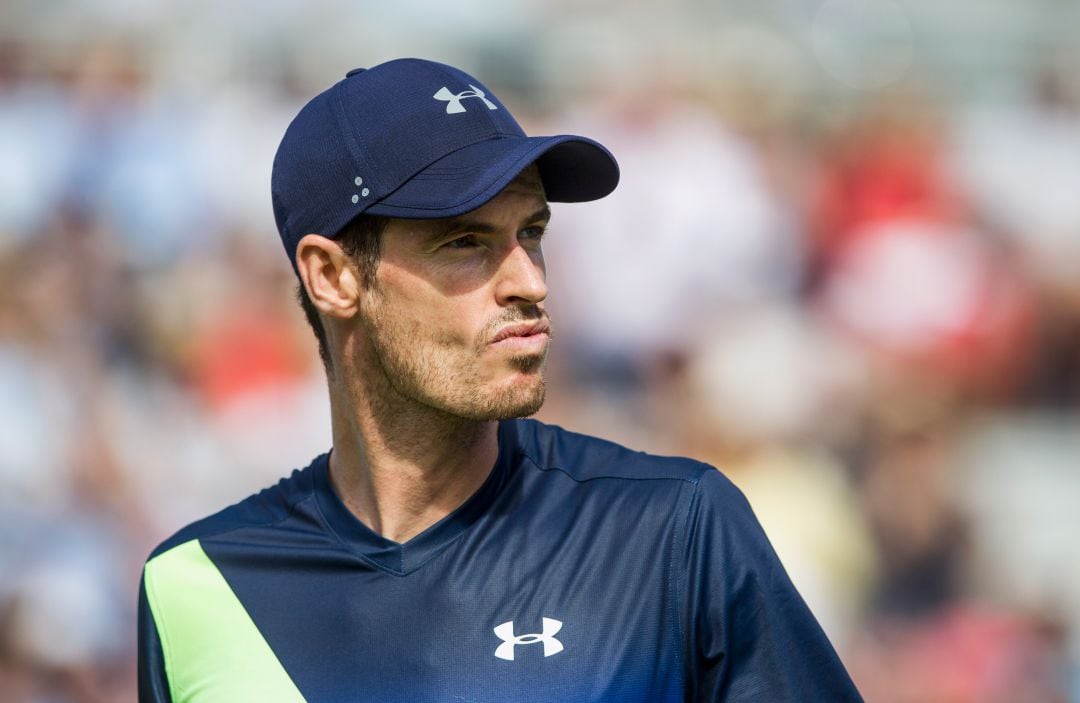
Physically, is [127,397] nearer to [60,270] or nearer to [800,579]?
[60,270]

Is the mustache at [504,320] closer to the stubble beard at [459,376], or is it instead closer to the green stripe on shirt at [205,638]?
the stubble beard at [459,376]

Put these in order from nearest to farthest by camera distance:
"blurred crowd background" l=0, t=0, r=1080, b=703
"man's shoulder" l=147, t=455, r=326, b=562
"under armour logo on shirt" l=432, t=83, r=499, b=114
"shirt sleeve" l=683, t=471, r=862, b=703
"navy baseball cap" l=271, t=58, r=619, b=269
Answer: "shirt sleeve" l=683, t=471, r=862, b=703 → "navy baseball cap" l=271, t=58, r=619, b=269 → "under armour logo on shirt" l=432, t=83, r=499, b=114 → "man's shoulder" l=147, t=455, r=326, b=562 → "blurred crowd background" l=0, t=0, r=1080, b=703

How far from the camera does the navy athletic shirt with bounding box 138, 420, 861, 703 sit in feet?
6.65

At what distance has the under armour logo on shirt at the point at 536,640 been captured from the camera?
6.75 ft

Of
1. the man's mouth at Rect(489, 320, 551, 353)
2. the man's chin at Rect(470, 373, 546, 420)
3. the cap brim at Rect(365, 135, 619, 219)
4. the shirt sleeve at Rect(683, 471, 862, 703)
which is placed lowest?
Answer: the shirt sleeve at Rect(683, 471, 862, 703)

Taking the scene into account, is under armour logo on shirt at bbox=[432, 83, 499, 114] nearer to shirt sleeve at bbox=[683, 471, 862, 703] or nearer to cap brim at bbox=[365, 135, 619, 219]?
cap brim at bbox=[365, 135, 619, 219]

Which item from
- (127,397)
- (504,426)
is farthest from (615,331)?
(504,426)

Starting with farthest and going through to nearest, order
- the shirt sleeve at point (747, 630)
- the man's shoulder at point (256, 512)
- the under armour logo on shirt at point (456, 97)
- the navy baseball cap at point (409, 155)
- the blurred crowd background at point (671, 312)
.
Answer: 1. the blurred crowd background at point (671, 312)
2. the man's shoulder at point (256, 512)
3. the under armour logo on shirt at point (456, 97)
4. the navy baseball cap at point (409, 155)
5. the shirt sleeve at point (747, 630)

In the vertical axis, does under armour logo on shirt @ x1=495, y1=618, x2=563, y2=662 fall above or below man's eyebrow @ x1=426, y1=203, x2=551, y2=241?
below

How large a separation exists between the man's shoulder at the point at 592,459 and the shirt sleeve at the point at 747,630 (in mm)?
120

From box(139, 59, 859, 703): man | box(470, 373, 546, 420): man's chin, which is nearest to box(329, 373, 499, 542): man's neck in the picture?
box(139, 59, 859, 703): man

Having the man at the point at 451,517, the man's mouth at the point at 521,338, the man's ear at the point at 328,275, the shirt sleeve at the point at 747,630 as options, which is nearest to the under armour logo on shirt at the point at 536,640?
the man at the point at 451,517

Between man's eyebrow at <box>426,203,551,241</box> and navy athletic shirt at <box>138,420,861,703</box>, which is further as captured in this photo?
man's eyebrow at <box>426,203,551,241</box>

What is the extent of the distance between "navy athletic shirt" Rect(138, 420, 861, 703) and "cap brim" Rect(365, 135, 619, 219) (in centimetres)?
44
